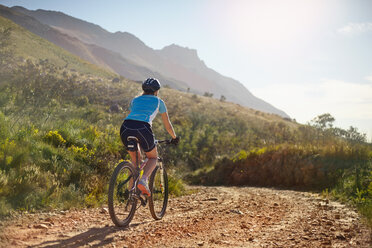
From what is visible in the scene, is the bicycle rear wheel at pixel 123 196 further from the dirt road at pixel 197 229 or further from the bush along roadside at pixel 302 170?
the bush along roadside at pixel 302 170

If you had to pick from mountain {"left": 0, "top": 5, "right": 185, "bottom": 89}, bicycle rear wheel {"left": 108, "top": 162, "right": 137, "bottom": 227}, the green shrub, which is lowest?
bicycle rear wheel {"left": 108, "top": 162, "right": 137, "bottom": 227}

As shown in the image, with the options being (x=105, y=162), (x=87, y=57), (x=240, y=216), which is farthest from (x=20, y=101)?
(x=87, y=57)

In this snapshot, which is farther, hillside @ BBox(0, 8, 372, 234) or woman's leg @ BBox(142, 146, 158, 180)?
hillside @ BBox(0, 8, 372, 234)

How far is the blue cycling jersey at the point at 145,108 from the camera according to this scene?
4.67 m

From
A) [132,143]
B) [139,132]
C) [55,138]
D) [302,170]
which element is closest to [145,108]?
[139,132]

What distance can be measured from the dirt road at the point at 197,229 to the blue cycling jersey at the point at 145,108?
1.80 metres

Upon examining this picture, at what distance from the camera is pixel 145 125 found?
4637 millimetres

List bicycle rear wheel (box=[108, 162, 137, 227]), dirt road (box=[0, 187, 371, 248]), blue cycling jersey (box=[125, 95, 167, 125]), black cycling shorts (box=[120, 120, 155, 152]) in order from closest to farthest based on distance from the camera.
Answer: dirt road (box=[0, 187, 371, 248])
bicycle rear wheel (box=[108, 162, 137, 227])
black cycling shorts (box=[120, 120, 155, 152])
blue cycling jersey (box=[125, 95, 167, 125])

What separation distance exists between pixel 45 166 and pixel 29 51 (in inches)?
1670

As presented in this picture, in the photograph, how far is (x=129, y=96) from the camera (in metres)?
28.5

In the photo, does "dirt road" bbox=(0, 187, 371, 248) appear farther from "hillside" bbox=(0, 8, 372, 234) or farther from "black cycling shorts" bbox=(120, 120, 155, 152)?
"black cycling shorts" bbox=(120, 120, 155, 152)

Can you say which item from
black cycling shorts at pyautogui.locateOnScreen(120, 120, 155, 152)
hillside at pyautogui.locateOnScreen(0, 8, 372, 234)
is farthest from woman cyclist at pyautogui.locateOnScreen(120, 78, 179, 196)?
hillside at pyautogui.locateOnScreen(0, 8, 372, 234)

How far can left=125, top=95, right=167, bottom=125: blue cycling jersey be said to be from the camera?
184 inches

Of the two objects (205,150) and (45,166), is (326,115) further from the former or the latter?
(45,166)
